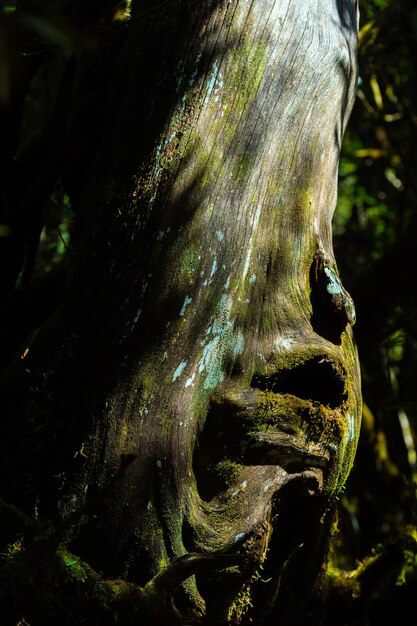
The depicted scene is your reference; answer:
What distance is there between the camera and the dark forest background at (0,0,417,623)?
2.91 metres

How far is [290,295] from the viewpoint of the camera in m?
2.17

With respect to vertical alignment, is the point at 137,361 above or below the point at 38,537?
above

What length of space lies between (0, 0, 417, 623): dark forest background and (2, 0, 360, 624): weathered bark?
33 centimetres

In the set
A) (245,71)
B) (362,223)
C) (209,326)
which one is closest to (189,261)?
(209,326)

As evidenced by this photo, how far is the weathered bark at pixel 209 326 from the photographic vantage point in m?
1.90

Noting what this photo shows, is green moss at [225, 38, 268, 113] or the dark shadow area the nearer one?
the dark shadow area

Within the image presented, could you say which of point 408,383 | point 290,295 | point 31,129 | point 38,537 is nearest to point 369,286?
point 290,295

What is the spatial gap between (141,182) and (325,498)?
1.24m

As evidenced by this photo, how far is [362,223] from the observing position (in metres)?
7.73

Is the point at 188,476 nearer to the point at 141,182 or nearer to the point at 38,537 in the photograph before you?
the point at 38,537

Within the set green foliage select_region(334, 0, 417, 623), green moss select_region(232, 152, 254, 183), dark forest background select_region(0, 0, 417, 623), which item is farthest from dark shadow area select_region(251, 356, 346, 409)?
green foliage select_region(334, 0, 417, 623)

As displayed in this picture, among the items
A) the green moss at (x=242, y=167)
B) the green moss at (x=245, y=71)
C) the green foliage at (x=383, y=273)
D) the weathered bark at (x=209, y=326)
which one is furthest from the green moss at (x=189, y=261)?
the green foliage at (x=383, y=273)

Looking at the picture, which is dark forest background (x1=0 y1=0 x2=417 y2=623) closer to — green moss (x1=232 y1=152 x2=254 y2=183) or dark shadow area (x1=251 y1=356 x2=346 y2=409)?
green moss (x1=232 y1=152 x2=254 y2=183)

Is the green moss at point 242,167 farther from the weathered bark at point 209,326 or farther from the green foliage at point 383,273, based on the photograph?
the green foliage at point 383,273
